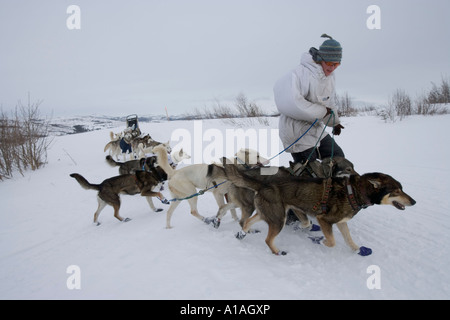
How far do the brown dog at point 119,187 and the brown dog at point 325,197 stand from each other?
2.67m

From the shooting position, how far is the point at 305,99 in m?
3.04

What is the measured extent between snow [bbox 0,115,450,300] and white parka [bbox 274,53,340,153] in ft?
4.87

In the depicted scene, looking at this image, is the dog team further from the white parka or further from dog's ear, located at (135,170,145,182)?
dog's ear, located at (135,170,145,182)

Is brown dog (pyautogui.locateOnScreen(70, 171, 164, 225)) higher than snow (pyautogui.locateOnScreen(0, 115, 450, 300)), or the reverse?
brown dog (pyautogui.locateOnScreen(70, 171, 164, 225))

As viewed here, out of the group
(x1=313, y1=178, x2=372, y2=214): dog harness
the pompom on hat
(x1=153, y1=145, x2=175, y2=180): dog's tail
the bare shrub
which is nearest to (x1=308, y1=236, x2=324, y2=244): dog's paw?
(x1=313, y1=178, x2=372, y2=214): dog harness

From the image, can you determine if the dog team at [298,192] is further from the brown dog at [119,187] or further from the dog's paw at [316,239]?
the brown dog at [119,187]

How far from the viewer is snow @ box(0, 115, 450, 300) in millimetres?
2342

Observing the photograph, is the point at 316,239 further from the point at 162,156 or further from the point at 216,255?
the point at 162,156

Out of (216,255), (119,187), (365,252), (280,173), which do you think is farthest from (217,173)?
(119,187)

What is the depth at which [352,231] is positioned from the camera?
3365 millimetres

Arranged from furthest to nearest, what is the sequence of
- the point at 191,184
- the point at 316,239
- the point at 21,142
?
the point at 21,142 < the point at 191,184 < the point at 316,239

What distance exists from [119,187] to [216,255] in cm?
305

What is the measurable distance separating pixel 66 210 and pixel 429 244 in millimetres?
7036
